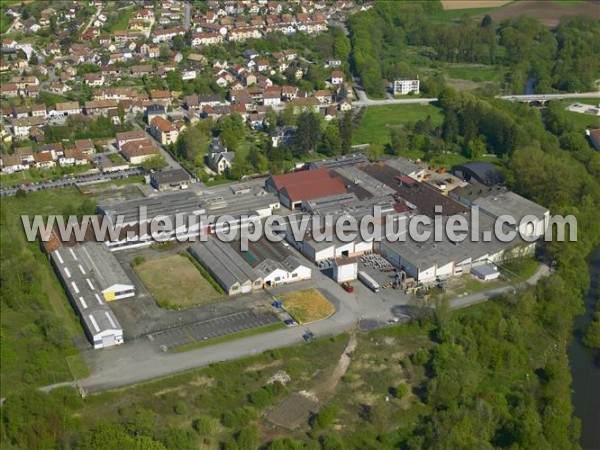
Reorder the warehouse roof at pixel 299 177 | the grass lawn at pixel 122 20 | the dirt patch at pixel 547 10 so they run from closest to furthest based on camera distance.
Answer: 1. the warehouse roof at pixel 299 177
2. the grass lawn at pixel 122 20
3. the dirt patch at pixel 547 10

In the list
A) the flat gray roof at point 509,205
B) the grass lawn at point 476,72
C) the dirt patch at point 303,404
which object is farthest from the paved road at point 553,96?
the dirt patch at point 303,404

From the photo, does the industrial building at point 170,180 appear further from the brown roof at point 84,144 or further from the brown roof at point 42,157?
the brown roof at point 42,157

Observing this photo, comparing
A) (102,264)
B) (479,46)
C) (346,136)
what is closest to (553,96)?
(479,46)

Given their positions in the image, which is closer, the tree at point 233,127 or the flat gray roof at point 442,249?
the flat gray roof at point 442,249

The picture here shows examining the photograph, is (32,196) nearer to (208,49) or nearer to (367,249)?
(367,249)

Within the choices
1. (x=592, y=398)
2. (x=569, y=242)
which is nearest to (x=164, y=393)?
(x=592, y=398)

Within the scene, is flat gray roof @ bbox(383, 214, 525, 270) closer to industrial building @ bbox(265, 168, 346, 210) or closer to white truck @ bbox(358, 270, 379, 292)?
white truck @ bbox(358, 270, 379, 292)

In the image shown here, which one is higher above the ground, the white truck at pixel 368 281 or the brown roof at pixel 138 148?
the brown roof at pixel 138 148

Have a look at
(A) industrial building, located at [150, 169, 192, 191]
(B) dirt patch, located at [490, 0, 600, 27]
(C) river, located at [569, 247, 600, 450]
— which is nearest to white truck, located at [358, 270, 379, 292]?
(C) river, located at [569, 247, 600, 450]
